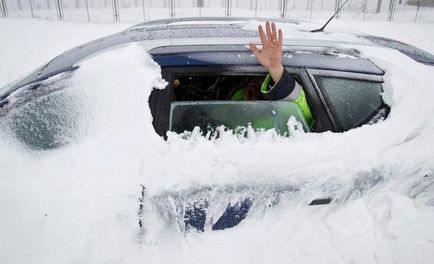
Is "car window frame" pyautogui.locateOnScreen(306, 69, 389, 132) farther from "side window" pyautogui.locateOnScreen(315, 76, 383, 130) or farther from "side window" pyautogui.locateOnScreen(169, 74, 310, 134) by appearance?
"side window" pyautogui.locateOnScreen(169, 74, 310, 134)

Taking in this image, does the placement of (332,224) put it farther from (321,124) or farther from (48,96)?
(48,96)

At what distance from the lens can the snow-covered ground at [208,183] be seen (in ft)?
5.00

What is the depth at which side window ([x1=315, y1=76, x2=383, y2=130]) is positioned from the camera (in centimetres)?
183

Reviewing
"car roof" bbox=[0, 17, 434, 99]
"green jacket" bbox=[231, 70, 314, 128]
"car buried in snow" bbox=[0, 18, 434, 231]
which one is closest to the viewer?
"car buried in snow" bbox=[0, 18, 434, 231]

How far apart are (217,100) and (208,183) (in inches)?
19.3

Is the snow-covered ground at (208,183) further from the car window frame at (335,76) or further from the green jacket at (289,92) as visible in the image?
the green jacket at (289,92)

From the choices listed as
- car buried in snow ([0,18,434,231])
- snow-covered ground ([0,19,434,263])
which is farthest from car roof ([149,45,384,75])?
snow-covered ground ([0,19,434,263])

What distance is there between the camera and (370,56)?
2.05 metres

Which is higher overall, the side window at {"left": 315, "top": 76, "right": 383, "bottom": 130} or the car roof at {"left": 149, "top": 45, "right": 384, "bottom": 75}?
the car roof at {"left": 149, "top": 45, "right": 384, "bottom": 75}

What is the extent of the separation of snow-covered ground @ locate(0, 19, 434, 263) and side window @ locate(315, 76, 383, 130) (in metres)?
0.07

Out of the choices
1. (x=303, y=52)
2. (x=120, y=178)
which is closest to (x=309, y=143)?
(x=303, y=52)

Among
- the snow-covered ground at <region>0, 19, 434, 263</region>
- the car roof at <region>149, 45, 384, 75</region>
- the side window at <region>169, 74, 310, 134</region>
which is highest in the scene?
the car roof at <region>149, 45, 384, 75</region>

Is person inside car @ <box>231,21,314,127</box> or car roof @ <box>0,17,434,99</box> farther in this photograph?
car roof @ <box>0,17,434,99</box>

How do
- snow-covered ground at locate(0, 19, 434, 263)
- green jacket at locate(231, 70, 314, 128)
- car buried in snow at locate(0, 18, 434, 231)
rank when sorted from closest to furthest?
snow-covered ground at locate(0, 19, 434, 263) < car buried in snow at locate(0, 18, 434, 231) < green jacket at locate(231, 70, 314, 128)
